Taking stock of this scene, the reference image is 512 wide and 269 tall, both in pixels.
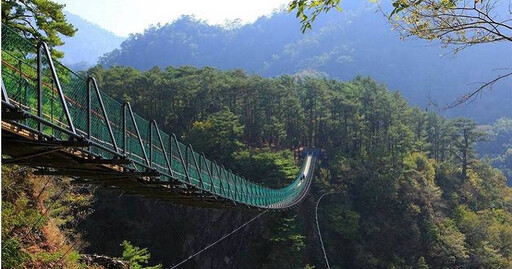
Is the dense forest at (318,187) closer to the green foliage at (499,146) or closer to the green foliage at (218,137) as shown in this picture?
the green foliage at (218,137)

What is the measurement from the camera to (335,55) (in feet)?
371

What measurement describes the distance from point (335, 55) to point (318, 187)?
308 feet

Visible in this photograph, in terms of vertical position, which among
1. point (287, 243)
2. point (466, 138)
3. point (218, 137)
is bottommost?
point (287, 243)

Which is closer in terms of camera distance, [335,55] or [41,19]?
[41,19]

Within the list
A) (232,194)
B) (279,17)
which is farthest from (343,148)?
(279,17)

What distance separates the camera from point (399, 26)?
2312 millimetres

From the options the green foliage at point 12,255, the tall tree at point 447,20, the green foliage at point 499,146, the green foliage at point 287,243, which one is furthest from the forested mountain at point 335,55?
the tall tree at point 447,20

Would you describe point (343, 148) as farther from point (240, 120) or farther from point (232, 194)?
point (232, 194)

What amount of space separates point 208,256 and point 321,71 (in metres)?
88.2

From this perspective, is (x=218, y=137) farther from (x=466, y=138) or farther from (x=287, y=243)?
(x=466, y=138)

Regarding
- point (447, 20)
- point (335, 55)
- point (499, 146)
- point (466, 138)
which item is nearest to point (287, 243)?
point (466, 138)

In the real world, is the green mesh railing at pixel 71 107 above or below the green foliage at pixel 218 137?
below

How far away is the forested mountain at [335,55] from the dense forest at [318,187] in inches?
2523

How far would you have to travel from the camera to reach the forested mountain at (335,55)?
98.8 metres
